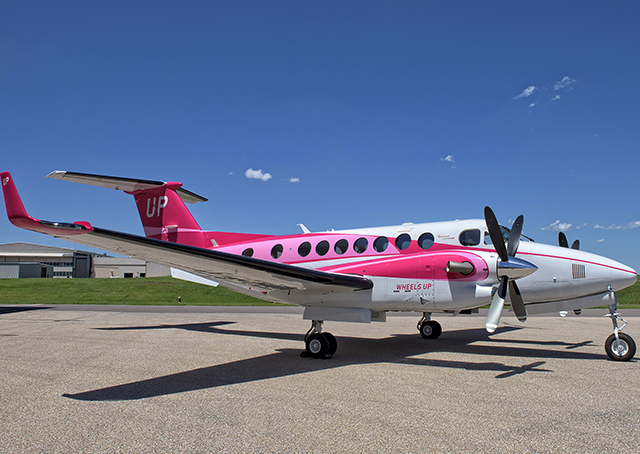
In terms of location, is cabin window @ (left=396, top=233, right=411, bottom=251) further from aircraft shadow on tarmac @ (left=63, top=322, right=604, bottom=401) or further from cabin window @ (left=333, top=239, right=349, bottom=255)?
aircraft shadow on tarmac @ (left=63, top=322, right=604, bottom=401)

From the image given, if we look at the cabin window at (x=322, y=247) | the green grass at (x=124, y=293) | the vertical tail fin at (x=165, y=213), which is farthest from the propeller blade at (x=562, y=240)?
the green grass at (x=124, y=293)

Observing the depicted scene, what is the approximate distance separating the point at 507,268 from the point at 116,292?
36.9 m

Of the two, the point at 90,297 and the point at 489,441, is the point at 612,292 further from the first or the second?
the point at 90,297

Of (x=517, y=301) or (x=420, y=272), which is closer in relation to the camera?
(x=517, y=301)

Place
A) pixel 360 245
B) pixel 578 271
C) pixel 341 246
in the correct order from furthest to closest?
pixel 341 246, pixel 360 245, pixel 578 271

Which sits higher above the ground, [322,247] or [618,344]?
[322,247]

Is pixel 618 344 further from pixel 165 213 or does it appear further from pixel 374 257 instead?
pixel 165 213

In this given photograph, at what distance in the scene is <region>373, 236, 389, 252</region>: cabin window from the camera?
32.6 feet

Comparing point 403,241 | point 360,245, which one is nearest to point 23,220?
point 360,245

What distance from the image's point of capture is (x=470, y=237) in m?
9.20

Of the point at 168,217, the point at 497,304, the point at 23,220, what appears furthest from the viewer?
the point at 168,217

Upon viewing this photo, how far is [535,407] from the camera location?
533 centimetres

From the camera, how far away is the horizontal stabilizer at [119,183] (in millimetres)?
11469

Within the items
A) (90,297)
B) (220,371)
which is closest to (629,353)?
(220,371)
